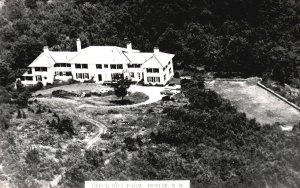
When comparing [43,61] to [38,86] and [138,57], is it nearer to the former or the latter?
[38,86]

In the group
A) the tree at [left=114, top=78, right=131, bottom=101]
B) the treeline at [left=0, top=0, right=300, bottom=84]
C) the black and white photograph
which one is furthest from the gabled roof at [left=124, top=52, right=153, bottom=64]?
the treeline at [left=0, top=0, right=300, bottom=84]

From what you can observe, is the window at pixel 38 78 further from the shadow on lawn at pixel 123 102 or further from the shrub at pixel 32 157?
the shrub at pixel 32 157

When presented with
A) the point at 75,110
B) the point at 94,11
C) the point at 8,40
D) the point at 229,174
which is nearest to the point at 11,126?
the point at 75,110

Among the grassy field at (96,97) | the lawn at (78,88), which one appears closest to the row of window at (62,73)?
the lawn at (78,88)

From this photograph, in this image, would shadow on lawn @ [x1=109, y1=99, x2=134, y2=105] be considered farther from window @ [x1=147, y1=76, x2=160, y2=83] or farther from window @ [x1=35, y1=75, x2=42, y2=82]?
window @ [x1=35, y1=75, x2=42, y2=82]

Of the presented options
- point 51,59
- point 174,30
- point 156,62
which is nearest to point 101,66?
point 51,59

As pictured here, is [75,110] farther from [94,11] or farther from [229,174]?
[94,11]
